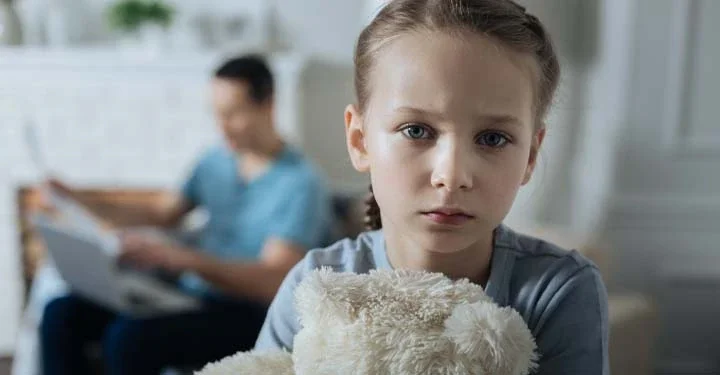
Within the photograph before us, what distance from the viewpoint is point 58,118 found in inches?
126

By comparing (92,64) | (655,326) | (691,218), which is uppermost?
(92,64)

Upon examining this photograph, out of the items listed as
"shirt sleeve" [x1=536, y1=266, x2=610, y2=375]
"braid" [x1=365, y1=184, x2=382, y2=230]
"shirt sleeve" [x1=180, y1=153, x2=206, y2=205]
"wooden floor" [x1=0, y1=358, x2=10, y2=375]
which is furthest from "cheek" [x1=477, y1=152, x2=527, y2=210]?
"wooden floor" [x1=0, y1=358, x2=10, y2=375]

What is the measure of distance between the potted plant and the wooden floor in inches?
50.2

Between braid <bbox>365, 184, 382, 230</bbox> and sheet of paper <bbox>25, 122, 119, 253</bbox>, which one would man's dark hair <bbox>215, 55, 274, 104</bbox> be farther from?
braid <bbox>365, 184, 382, 230</bbox>

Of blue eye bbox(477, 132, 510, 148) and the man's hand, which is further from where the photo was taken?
the man's hand

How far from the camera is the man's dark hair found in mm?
2100

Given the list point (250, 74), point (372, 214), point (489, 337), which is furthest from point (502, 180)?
point (250, 74)

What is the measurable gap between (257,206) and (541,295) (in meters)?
1.48

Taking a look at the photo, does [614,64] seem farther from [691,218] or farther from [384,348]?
[384,348]

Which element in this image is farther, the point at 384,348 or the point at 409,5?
the point at 409,5

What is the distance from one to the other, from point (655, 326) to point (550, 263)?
161 centimetres

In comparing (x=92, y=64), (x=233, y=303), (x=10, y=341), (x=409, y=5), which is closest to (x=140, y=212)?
(x=233, y=303)

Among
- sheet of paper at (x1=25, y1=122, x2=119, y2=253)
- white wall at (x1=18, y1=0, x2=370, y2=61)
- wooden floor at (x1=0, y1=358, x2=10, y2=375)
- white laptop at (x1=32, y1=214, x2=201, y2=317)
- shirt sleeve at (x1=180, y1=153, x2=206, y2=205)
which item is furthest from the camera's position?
white wall at (x1=18, y1=0, x2=370, y2=61)

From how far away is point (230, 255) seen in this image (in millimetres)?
2215
